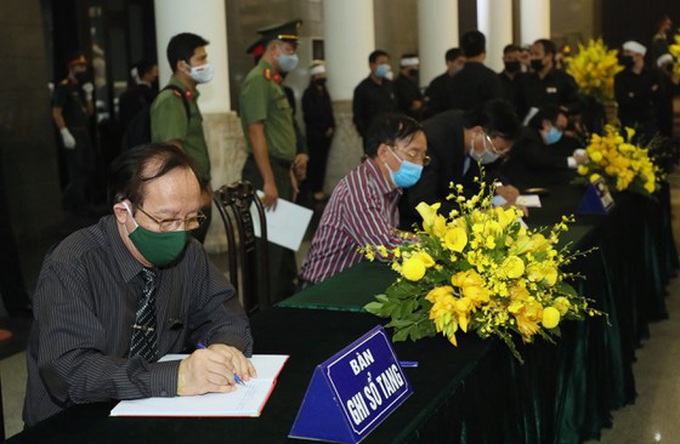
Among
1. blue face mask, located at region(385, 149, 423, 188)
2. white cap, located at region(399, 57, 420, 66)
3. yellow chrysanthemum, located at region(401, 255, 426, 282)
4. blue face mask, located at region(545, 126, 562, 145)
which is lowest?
blue face mask, located at region(545, 126, 562, 145)

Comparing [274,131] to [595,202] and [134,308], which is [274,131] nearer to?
[595,202]

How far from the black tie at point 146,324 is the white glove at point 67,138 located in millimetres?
5987

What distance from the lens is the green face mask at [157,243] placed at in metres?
2.13

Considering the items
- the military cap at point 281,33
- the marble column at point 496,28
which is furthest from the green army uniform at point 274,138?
the marble column at point 496,28

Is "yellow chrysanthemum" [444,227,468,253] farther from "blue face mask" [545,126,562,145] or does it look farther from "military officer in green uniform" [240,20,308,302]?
"blue face mask" [545,126,562,145]

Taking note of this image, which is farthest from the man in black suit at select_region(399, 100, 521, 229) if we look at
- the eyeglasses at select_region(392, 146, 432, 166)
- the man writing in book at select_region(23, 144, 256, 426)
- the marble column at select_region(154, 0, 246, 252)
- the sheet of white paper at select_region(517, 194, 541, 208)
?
the marble column at select_region(154, 0, 246, 252)

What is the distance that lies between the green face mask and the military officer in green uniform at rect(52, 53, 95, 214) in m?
6.06

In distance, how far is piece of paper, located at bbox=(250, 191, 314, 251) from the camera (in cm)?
432

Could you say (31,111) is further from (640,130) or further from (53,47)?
(640,130)

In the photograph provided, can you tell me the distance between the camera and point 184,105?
15.1 ft

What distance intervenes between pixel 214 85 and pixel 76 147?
6.28 feet

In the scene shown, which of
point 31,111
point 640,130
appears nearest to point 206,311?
point 31,111

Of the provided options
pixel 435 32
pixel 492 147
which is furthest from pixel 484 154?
pixel 435 32

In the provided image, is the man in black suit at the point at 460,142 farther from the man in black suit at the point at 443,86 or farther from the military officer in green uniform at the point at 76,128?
the military officer in green uniform at the point at 76,128
